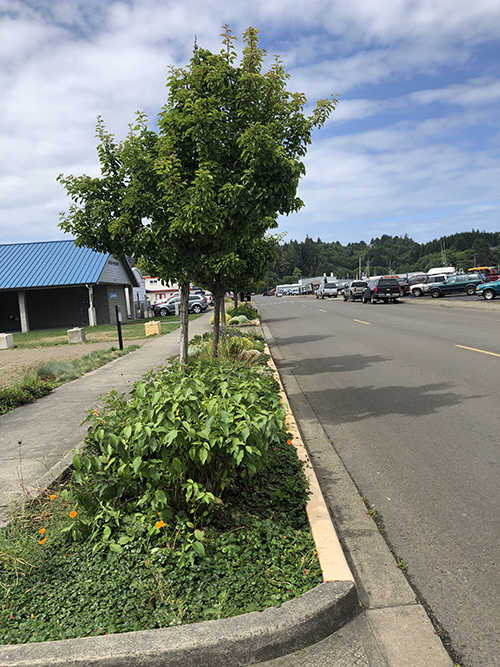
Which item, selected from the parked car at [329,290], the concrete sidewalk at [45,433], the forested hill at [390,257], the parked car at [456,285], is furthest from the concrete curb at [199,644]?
the forested hill at [390,257]

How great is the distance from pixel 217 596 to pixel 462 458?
3180 mm

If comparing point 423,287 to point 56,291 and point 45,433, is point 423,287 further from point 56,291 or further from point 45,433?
point 45,433

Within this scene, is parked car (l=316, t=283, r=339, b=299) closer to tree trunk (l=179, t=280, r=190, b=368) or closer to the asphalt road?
the asphalt road

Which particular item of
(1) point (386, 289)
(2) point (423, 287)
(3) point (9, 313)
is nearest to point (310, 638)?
(1) point (386, 289)

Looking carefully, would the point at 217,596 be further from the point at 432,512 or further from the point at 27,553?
the point at 432,512

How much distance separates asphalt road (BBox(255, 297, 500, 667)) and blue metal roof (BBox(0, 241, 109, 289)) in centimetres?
2311

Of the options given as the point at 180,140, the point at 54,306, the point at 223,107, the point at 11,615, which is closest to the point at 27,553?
the point at 11,615

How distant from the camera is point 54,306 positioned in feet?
119

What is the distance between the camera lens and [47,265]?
111 feet

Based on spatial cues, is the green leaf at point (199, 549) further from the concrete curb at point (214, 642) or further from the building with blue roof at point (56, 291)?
the building with blue roof at point (56, 291)

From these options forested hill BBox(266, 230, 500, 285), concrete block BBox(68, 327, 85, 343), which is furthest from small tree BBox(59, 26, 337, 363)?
forested hill BBox(266, 230, 500, 285)

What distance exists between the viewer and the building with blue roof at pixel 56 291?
109ft

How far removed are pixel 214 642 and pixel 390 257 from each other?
183 meters

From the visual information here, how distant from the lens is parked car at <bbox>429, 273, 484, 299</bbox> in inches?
1555
